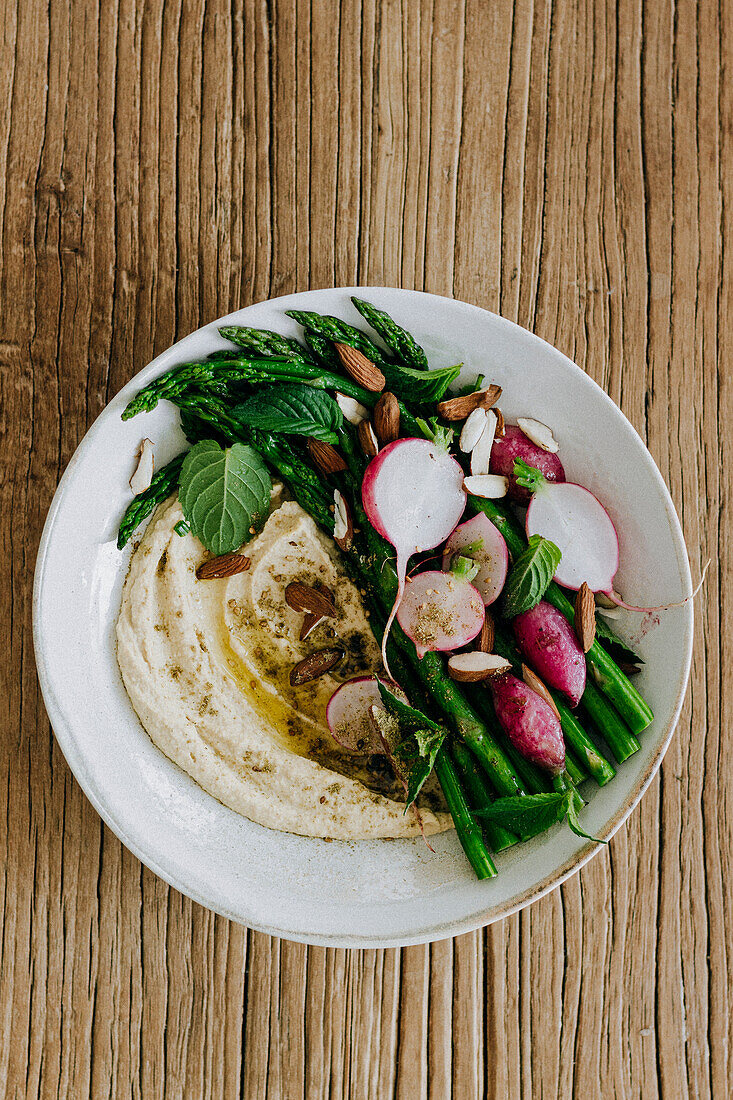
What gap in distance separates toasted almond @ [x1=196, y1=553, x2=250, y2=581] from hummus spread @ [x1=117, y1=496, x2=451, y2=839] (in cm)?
2

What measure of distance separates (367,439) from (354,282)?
48 centimetres

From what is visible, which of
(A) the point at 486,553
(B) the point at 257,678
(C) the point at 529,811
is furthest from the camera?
(B) the point at 257,678

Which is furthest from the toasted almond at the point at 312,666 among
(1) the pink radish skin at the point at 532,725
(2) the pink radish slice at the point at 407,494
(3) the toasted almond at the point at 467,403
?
(3) the toasted almond at the point at 467,403

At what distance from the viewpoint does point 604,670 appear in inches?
Answer: 67.4

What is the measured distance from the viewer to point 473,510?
180cm

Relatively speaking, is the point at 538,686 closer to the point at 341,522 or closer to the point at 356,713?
the point at 356,713

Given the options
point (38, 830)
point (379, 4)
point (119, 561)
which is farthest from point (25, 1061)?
point (379, 4)

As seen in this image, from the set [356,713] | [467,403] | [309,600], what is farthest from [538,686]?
[467,403]

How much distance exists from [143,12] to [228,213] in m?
0.57

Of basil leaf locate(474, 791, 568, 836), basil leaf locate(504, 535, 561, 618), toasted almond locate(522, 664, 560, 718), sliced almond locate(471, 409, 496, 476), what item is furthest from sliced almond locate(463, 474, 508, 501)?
basil leaf locate(474, 791, 568, 836)

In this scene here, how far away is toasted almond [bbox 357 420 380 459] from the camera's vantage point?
1.73 meters

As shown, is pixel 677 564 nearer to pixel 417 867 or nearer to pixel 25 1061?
pixel 417 867

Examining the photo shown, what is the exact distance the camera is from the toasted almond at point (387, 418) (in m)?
1.72

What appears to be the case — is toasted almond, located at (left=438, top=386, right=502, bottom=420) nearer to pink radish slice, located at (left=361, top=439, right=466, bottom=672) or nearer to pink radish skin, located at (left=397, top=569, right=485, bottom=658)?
pink radish slice, located at (left=361, top=439, right=466, bottom=672)
